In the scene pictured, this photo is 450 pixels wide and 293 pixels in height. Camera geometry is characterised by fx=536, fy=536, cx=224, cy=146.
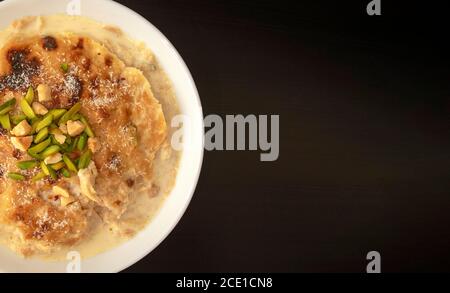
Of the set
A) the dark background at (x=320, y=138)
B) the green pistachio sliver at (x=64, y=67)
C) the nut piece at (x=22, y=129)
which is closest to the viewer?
the nut piece at (x=22, y=129)

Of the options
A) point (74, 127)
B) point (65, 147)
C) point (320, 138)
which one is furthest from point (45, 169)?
point (320, 138)

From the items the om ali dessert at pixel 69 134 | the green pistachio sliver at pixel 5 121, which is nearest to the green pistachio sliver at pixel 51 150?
the om ali dessert at pixel 69 134

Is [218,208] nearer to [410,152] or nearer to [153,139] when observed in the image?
[153,139]

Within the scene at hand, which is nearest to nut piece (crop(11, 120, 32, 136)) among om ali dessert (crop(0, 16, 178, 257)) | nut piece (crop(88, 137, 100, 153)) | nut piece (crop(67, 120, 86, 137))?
om ali dessert (crop(0, 16, 178, 257))

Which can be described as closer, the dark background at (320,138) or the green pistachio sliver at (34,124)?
the green pistachio sliver at (34,124)

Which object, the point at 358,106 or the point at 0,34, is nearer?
the point at 0,34

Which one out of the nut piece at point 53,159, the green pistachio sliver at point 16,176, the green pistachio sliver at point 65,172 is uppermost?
the nut piece at point 53,159

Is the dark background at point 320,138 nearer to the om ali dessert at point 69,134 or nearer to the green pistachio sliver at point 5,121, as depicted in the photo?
the om ali dessert at point 69,134

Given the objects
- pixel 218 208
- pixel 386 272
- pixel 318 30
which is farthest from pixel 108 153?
pixel 386 272
